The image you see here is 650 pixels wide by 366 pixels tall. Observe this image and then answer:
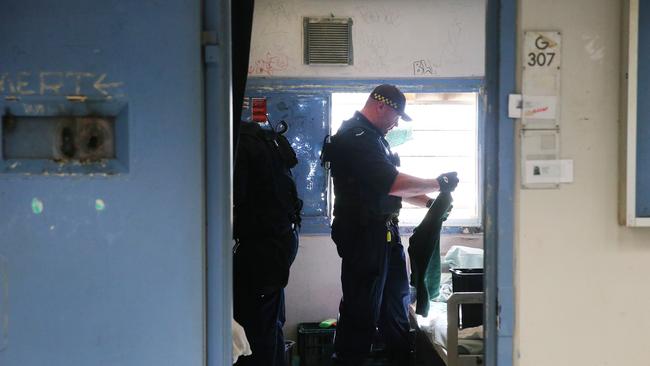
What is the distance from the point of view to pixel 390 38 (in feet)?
13.3

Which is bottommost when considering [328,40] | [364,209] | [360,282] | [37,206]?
[360,282]

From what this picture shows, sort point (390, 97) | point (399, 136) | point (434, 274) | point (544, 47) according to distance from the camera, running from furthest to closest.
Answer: point (399, 136) → point (390, 97) → point (434, 274) → point (544, 47)

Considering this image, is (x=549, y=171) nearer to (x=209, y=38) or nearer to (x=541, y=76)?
(x=541, y=76)

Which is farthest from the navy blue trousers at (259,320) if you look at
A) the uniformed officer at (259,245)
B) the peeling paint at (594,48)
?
the peeling paint at (594,48)

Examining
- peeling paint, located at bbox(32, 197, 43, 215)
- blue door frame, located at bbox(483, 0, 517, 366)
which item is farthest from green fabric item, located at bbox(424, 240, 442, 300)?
peeling paint, located at bbox(32, 197, 43, 215)

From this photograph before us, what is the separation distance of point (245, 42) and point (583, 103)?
111 centimetres

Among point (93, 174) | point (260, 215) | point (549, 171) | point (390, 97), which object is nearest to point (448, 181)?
point (390, 97)

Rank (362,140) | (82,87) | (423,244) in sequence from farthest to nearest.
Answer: (362,140)
(423,244)
(82,87)

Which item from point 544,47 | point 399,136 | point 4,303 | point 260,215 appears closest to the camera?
point 4,303

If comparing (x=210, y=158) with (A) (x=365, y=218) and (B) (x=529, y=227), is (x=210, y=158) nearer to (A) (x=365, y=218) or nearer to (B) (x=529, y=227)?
(B) (x=529, y=227)

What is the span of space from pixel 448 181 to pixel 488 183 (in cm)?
132

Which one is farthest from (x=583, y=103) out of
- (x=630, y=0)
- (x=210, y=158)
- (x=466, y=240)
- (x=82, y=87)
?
(x=466, y=240)

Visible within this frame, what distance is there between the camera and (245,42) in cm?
182

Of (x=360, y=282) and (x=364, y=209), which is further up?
(x=364, y=209)
